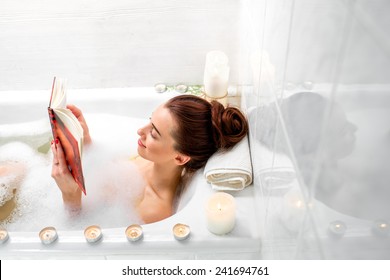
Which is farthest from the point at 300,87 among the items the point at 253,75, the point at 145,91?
the point at 145,91

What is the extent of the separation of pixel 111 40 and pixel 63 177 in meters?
0.77

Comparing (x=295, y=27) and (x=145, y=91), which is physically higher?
(x=295, y=27)

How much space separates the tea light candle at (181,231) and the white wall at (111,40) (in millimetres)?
924

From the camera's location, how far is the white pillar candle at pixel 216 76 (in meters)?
1.56

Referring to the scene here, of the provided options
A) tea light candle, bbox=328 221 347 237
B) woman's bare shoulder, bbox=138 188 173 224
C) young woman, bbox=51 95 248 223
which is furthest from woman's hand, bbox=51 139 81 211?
tea light candle, bbox=328 221 347 237

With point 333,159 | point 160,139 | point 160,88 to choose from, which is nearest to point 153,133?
point 160,139

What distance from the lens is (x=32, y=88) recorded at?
1916 mm

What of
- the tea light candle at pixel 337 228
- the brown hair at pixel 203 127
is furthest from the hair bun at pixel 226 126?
the tea light candle at pixel 337 228

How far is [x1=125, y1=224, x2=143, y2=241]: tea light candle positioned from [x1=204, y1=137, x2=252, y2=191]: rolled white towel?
277 millimetres

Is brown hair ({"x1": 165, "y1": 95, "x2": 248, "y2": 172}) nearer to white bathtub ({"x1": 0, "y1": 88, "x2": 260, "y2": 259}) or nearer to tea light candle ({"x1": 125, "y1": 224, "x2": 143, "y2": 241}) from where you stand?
white bathtub ({"x1": 0, "y1": 88, "x2": 260, "y2": 259})

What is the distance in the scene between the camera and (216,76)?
155 cm
